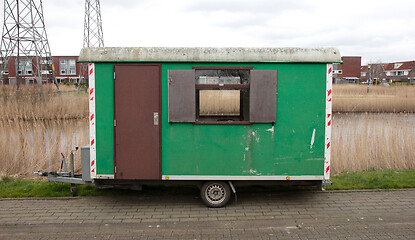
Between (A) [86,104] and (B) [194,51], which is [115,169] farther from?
(A) [86,104]

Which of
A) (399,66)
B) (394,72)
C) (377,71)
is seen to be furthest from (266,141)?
(394,72)

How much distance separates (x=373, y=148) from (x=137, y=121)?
6574 mm

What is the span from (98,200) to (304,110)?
411 centimetres

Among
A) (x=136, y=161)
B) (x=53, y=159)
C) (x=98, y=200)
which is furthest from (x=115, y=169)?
(x=53, y=159)

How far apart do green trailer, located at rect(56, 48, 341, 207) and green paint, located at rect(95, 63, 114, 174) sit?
0.02 m

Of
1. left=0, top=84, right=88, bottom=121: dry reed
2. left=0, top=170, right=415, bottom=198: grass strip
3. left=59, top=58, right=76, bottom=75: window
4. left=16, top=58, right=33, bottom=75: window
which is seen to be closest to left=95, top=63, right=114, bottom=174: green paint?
left=0, top=170, right=415, bottom=198: grass strip

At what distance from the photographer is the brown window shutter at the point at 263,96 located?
5906 mm

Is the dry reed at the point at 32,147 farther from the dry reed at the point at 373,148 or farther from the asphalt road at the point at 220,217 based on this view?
the dry reed at the point at 373,148

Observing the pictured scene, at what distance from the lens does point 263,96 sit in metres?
5.91

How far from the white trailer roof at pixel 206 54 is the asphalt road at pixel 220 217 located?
8.44 feet

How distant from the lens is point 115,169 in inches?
237

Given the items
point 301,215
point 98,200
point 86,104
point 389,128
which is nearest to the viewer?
point 301,215

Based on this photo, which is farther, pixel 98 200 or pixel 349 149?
pixel 349 149

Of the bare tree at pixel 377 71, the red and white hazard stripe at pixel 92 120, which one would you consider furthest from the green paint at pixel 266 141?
the bare tree at pixel 377 71
